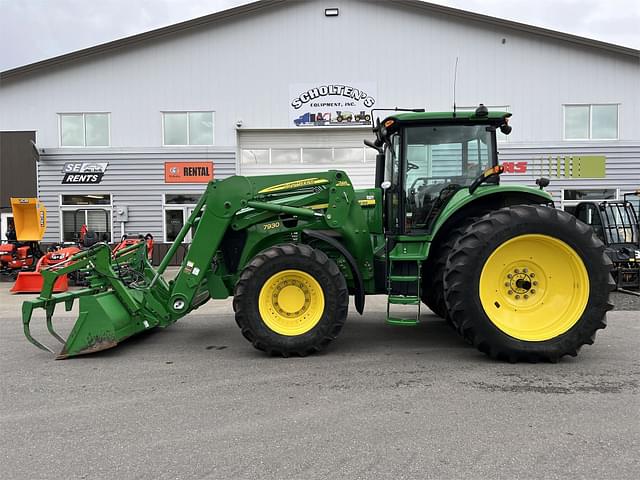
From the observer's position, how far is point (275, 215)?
17.1ft

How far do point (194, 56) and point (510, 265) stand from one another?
1314 centimetres

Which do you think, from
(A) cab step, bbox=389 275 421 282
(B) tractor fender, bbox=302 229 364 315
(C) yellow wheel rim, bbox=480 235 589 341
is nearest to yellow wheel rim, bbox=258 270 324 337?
(B) tractor fender, bbox=302 229 364 315

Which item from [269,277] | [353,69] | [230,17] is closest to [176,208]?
[230,17]

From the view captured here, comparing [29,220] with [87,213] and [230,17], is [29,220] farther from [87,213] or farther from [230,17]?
[230,17]

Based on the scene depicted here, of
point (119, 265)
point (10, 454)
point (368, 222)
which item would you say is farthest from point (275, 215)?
point (10, 454)

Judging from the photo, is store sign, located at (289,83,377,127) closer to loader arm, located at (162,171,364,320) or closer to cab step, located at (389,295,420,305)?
loader arm, located at (162,171,364,320)

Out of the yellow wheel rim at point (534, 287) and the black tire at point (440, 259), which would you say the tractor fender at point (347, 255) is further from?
the yellow wheel rim at point (534, 287)

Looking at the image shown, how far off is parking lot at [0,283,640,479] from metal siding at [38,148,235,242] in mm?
10373

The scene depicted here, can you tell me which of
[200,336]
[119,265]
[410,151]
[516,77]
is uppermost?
[516,77]

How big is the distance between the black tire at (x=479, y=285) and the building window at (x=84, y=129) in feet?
45.7

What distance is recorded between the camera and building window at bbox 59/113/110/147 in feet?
49.3

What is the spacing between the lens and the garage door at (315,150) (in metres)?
15.0

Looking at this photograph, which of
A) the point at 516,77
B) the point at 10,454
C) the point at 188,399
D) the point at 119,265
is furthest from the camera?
the point at 516,77

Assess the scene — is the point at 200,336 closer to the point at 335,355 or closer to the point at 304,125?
the point at 335,355
